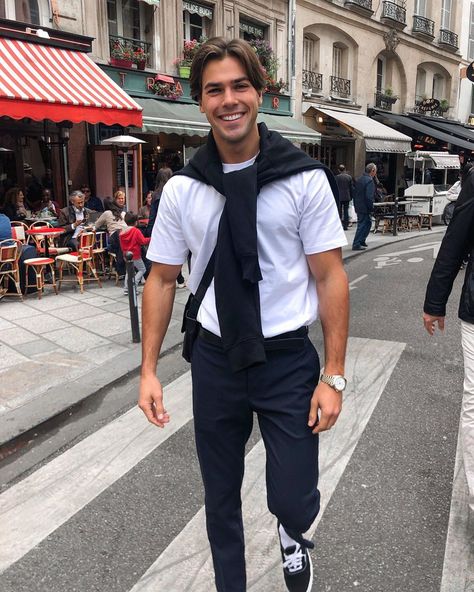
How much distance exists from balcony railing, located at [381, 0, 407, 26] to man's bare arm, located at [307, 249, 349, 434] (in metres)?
23.7

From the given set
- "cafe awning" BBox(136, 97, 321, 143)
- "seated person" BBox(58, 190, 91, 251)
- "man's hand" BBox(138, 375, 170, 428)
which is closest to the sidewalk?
"seated person" BBox(58, 190, 91, 251)

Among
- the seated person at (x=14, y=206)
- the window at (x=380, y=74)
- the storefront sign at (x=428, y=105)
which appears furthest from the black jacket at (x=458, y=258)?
the storefront sign at (x=428, y=105)

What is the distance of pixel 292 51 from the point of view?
18.0 m

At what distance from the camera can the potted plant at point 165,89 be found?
13648 mm

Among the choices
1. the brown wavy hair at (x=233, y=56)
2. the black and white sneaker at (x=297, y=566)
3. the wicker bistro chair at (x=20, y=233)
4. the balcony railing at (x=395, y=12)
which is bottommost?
the black and white sneaker at (x=297, y=566)

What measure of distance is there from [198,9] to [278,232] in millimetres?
15236

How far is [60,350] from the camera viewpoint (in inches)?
223

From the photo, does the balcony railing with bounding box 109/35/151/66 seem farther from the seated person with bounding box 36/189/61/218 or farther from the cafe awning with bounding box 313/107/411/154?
the cafe awning with bounding box 313/107/411/154

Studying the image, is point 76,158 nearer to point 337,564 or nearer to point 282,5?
point 282,5

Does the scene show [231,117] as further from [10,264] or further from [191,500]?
[10,264]

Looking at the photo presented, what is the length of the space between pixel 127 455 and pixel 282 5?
17602 millimetres

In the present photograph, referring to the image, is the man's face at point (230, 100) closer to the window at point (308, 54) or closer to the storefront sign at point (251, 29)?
the storefront sign at point (251, 29)

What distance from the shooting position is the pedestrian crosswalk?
8.12ft

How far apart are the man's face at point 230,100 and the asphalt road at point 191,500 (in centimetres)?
188
